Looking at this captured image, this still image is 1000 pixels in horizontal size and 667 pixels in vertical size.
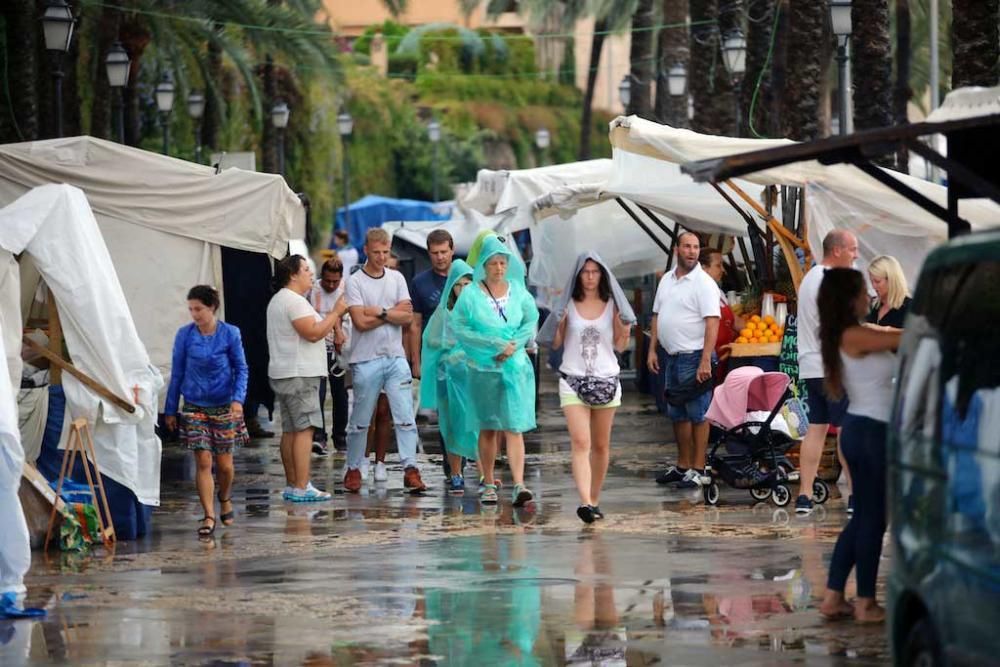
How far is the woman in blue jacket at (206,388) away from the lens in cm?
1270

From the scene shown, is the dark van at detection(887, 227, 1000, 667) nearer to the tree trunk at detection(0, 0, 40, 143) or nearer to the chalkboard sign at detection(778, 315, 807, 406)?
the chalkboard sign at detection(778, 315, 807, 406)

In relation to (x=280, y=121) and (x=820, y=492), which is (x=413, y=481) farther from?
(x=280, y=121)

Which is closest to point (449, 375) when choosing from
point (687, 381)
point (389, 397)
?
point (389, 397)

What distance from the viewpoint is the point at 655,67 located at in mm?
52562

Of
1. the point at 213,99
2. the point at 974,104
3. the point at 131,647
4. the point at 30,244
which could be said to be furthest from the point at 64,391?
the point at 213,99

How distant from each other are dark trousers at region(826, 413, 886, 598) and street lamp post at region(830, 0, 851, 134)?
12.7 metres

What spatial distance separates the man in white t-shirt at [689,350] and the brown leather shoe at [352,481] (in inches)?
92.0

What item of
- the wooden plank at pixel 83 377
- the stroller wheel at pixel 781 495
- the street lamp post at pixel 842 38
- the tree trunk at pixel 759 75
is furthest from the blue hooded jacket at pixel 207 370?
the tree trunk at pixel 759 75

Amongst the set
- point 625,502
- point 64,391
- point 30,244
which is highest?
point 30,244

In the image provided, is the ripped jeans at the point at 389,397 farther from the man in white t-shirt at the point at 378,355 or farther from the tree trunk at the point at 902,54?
the tree trunk at the point at 902,54

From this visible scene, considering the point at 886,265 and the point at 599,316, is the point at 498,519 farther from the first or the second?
the point at 886,265

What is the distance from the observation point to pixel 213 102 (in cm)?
4250

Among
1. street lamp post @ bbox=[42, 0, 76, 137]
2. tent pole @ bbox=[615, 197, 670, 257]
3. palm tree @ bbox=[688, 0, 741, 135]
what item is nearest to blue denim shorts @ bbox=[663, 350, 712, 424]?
tent pole @ bbox=[615, 197, 670, 257]

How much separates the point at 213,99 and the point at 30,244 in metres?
30.7
